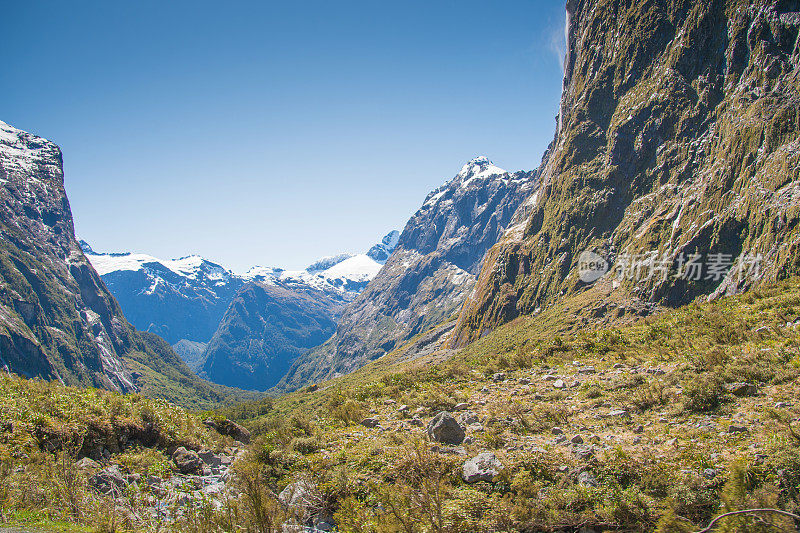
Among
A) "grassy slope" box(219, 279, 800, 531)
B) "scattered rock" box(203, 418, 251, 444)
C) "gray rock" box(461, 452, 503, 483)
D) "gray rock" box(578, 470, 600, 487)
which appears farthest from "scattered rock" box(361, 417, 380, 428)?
"scattered rock" box(203, 418, 251, 444)

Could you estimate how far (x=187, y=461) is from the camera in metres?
13.3

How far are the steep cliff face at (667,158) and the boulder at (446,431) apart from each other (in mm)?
89536

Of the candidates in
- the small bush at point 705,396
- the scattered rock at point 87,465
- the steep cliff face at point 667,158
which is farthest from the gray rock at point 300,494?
the steep cliff face at point 667,158

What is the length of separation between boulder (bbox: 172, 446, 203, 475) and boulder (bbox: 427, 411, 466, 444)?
872 centimetres

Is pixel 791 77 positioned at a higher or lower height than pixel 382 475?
higher

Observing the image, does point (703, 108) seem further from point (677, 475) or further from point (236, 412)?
point (236, 412)

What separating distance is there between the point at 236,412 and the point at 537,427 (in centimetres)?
15134

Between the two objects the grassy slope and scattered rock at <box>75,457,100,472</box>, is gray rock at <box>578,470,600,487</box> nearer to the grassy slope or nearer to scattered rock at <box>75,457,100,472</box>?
the grassy slope

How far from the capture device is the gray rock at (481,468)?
9148mm

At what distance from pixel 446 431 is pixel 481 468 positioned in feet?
8.43

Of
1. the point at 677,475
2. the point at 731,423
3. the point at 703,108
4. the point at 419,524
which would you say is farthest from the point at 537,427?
the point at 703,108

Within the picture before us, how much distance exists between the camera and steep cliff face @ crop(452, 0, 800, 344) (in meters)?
86.6

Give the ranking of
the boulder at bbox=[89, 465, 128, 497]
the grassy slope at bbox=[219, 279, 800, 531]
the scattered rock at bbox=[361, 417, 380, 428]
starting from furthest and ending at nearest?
the scattered rock at bbox=[361, 417, 380, 428], the boulder at bbox=[89, 465, 128, 497], the grassy slope at bbox=[219, 279, 800, 531]

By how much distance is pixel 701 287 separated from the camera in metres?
89.2
